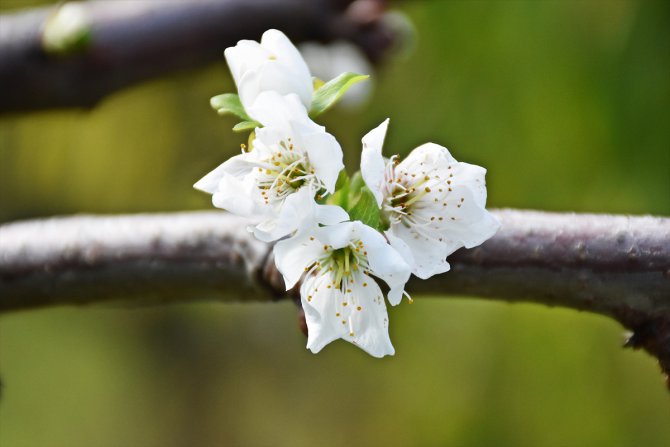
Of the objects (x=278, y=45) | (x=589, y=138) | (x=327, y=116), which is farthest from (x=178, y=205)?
(x=278, y=45)

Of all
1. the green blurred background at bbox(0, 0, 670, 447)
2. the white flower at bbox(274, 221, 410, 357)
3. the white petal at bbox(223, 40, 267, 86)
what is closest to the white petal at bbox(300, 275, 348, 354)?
the white flower at bbox(274, 221, 410, 357)

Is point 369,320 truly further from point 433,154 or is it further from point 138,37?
point 138,37

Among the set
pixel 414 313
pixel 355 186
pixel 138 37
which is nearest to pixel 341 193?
pixel 355 186

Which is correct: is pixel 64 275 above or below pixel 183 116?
below

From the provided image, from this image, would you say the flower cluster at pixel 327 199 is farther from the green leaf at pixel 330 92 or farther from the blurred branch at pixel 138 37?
the blurred branch at pixel 138 37

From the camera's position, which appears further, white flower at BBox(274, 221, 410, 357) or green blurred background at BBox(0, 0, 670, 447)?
green blurred background at BBox(0, 0, 670, 447)

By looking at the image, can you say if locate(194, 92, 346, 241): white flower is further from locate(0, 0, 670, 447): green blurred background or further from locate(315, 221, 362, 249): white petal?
locate(0, 0, 670, 447): green blurred background

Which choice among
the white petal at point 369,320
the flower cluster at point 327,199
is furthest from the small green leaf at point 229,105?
the white petal at point 369,320

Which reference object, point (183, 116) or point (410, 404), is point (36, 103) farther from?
point (410, 404)

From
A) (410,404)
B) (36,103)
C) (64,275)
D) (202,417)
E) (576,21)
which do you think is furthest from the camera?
(202,417)
